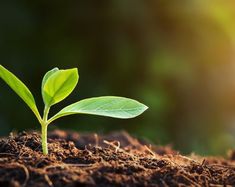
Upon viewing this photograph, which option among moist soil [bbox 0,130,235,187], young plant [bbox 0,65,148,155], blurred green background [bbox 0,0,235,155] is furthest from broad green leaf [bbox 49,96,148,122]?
blurred green background [bbox 0,0,235,155]

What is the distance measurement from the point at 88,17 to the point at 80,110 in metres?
2.81

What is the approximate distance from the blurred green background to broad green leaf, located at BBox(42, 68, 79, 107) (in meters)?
2.54

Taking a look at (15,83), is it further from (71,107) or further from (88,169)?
(88,169)

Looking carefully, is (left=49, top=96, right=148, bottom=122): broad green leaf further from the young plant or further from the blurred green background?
the blurred green background

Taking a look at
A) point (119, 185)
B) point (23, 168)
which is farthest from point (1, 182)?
point (119, 185)

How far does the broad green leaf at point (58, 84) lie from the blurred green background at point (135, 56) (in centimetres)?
254

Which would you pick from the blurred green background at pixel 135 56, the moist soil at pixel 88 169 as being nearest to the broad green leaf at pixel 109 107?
the moist soil at pixel 88 169

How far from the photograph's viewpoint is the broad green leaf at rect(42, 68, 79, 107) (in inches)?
48.3

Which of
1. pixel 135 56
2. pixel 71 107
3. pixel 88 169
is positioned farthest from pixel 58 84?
pixel 135 56

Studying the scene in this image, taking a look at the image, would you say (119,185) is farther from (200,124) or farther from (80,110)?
(200,124)

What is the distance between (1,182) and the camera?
108 centimetres

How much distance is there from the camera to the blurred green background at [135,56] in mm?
3838

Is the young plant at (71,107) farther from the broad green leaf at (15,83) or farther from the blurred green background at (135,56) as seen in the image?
the blurred green background at (135,56)

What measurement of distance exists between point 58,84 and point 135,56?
8.83 ft
